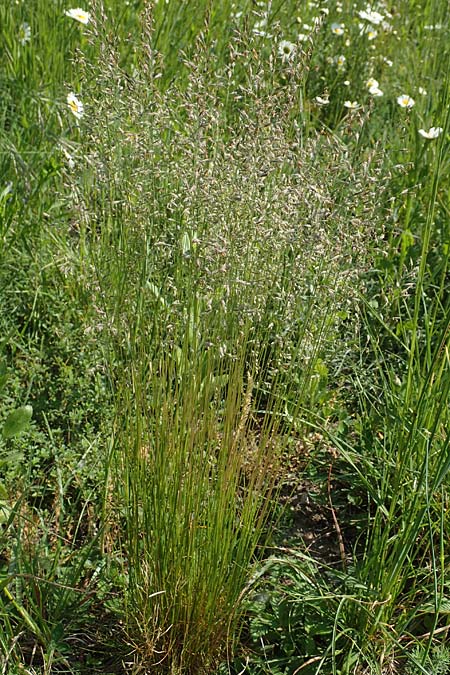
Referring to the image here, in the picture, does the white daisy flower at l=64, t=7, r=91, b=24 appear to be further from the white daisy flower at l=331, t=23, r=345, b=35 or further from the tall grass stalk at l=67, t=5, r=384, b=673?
the tall grass stalk at l=67, t=5, r=384, b=673

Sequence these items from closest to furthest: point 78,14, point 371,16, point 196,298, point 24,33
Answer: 1. point 196,298
2. point 78,14
3. point 24,33
4. point 371,16

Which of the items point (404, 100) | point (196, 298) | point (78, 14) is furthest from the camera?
point (404, 100)

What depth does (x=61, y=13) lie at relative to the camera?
3.48 meters

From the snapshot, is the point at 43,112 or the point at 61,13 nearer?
the point at 43,112

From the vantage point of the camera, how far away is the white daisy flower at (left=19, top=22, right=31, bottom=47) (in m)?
3.41

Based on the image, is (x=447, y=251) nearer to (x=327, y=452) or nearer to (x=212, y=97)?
(x=327, y=452)

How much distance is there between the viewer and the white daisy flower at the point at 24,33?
341 centimetres

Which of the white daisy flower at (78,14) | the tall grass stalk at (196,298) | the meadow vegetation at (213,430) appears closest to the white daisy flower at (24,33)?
the white daisy flower at (78,14)

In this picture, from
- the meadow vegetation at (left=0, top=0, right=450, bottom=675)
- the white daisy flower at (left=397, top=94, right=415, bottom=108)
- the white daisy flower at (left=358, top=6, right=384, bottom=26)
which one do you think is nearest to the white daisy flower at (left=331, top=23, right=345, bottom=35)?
the white daisy flower at (left=358, top=6, right=384, bottom=26)

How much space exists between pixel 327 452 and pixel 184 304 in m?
0.92

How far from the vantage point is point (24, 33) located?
3443mm

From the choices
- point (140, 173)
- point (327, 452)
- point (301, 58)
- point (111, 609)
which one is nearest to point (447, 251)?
point (327, 452)

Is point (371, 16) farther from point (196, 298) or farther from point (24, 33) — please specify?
point (196, 298)

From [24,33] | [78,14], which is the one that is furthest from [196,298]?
[24,33]
